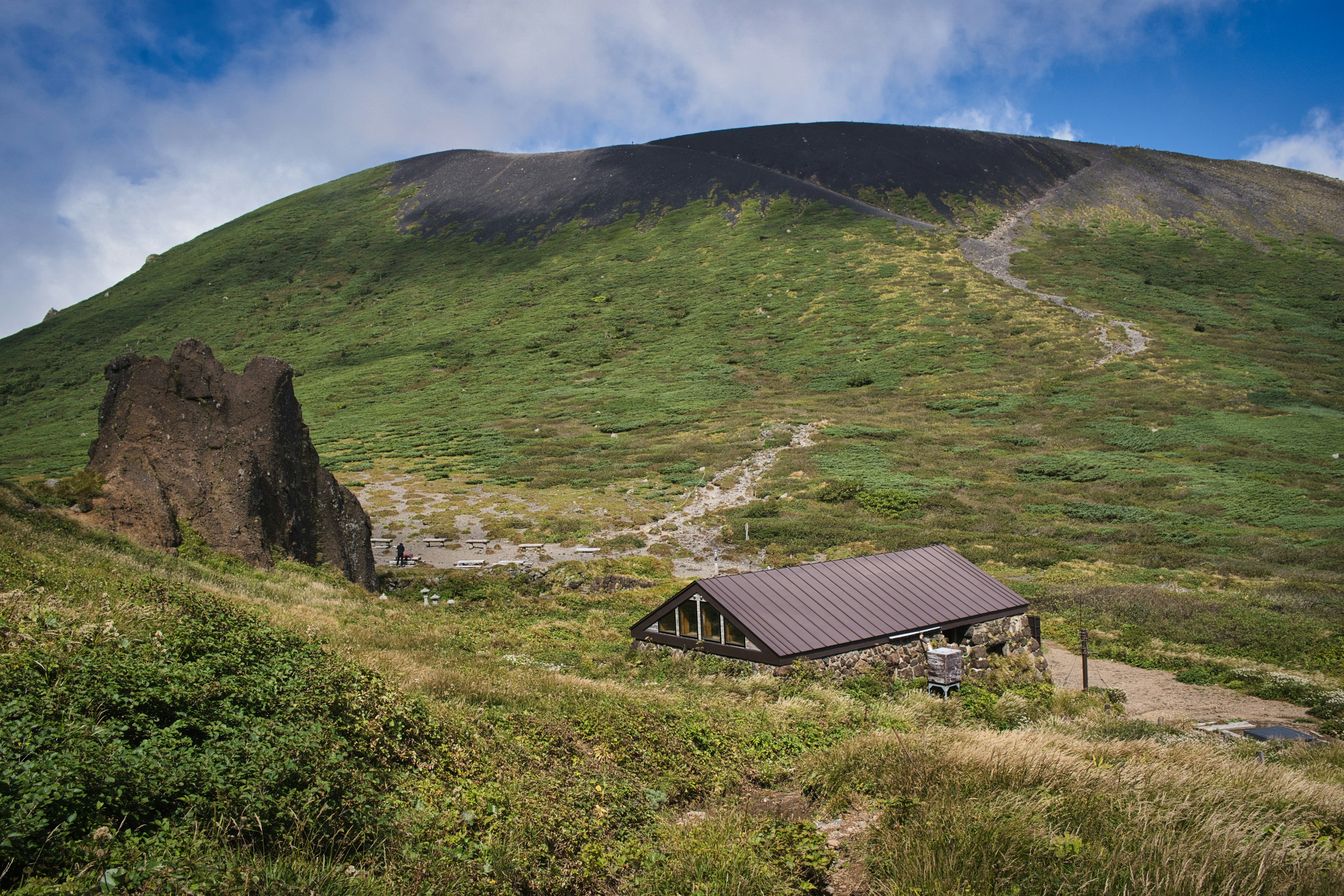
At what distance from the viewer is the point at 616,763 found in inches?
374

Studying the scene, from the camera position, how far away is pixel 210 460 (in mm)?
22938

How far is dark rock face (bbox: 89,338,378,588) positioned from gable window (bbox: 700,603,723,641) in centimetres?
1268

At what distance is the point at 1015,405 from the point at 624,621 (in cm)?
5248

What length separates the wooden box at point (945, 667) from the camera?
18.8m

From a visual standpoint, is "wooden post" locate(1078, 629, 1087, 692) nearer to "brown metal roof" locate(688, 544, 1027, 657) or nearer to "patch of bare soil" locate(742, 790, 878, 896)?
"brown metal roof" locate(688, 544, 1027, 657)

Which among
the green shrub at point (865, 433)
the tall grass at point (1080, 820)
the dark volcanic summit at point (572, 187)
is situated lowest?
the tall grass at point (1080, 820)

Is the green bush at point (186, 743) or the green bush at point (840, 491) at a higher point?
the green bush at point (186, 743)

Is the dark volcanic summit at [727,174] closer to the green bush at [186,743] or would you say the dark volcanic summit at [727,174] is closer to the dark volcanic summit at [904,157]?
the dark volcanic summit at [904,157]

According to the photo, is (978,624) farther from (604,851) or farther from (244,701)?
(244,701)

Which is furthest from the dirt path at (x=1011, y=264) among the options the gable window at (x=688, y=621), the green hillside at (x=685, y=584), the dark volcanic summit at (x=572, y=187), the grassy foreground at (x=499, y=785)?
the grassy foreground at (x=499, y=785)

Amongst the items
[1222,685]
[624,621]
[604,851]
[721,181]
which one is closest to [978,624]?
[1222,685]

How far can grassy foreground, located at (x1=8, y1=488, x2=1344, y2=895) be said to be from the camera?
5426 mm

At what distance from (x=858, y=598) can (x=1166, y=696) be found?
8.79m

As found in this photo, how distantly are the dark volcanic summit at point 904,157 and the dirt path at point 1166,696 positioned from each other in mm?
111204
